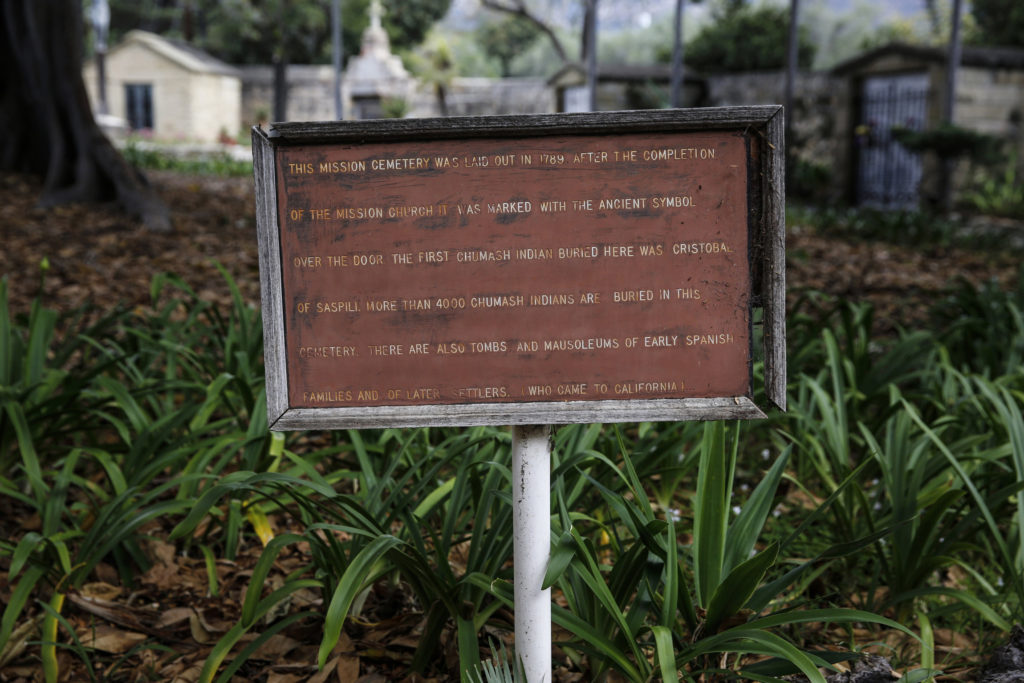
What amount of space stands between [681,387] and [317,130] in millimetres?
793

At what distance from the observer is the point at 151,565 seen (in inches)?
103

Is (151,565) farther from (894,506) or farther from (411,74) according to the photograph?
(411,74)

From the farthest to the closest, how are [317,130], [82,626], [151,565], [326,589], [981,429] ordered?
[981,429]
[151,565]
[82,626]
[326,589]
[317,130]

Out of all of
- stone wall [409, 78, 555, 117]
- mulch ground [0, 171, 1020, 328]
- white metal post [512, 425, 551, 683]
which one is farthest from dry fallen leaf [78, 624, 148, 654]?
stone wall [409, 78, 555, 117]

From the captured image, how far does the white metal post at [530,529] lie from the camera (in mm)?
1739

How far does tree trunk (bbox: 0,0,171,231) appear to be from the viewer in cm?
792

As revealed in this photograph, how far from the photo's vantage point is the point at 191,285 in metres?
5.76

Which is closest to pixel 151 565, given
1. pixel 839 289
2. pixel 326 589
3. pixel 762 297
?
pixel 326 589

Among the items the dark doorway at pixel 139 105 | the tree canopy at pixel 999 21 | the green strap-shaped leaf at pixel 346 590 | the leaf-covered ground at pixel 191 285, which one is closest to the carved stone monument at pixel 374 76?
the dark doorway at pixel 139 105

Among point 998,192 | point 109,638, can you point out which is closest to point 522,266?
point 109,638

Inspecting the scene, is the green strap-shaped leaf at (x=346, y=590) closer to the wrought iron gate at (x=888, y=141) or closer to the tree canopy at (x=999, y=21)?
the wrought iron gate at (x=888, y=141)

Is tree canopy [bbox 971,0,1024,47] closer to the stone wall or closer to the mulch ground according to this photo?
the mulch ground

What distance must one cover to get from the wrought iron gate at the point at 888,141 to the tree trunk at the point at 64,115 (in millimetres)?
9635

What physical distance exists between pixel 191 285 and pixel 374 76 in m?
29.9
